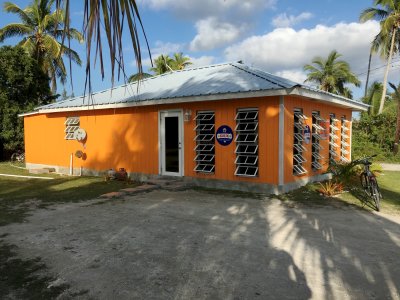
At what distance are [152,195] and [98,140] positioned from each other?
4.84 metres

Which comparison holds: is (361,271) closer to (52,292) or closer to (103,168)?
(52,292)

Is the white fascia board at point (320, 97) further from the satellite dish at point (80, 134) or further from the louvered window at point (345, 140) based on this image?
the satellite dish at point (80, 134)

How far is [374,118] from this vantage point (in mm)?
21594

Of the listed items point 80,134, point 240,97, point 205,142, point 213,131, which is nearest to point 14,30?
point 80,134

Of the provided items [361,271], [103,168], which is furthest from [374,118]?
[361,271]

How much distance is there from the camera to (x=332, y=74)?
36594 millimetres

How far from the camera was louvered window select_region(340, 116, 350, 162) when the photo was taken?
44.9 feet

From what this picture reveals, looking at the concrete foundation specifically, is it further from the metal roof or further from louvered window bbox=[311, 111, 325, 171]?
the metal roof

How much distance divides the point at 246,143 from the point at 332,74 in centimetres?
3095

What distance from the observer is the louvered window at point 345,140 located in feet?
44.9

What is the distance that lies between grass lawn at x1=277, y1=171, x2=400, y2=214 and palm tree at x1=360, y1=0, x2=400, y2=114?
18.5 meters

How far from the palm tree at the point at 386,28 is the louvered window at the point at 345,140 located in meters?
13.5

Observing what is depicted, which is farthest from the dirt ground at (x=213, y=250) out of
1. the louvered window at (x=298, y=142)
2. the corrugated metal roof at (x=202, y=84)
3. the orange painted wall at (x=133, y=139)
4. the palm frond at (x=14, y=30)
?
the palm frond at (x=14, y=30)

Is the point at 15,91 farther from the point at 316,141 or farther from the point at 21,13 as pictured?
the point at 316,141
